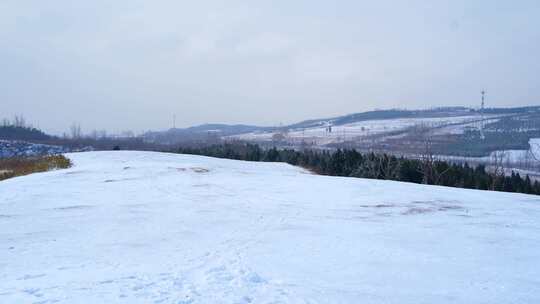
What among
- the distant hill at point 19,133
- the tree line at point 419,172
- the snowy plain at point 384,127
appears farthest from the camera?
the snowy plain at point 384,127

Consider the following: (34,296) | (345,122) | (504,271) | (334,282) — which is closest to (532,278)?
(504,271)

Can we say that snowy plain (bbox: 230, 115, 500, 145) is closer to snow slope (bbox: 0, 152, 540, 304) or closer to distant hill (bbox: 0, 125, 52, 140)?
distant hill (bbox: 0, 125, 52, 140)

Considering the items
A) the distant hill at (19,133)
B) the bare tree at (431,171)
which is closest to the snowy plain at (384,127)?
the distant hill at (19,133)

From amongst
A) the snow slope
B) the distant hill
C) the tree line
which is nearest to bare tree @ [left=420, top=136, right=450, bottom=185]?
the tree line

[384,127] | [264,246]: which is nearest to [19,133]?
[264,246]

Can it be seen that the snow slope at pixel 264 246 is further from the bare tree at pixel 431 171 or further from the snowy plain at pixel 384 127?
the snowy plain at pixel 384 127

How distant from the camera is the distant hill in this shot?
7094cm

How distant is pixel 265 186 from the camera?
14703 millimetres

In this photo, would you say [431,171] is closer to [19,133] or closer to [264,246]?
[264,246]

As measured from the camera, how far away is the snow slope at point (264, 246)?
4.90 m

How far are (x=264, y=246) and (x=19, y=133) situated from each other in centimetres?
8092

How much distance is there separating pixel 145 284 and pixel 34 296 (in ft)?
3.69

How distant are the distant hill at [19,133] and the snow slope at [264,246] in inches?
2628

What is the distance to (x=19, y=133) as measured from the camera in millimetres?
75312
